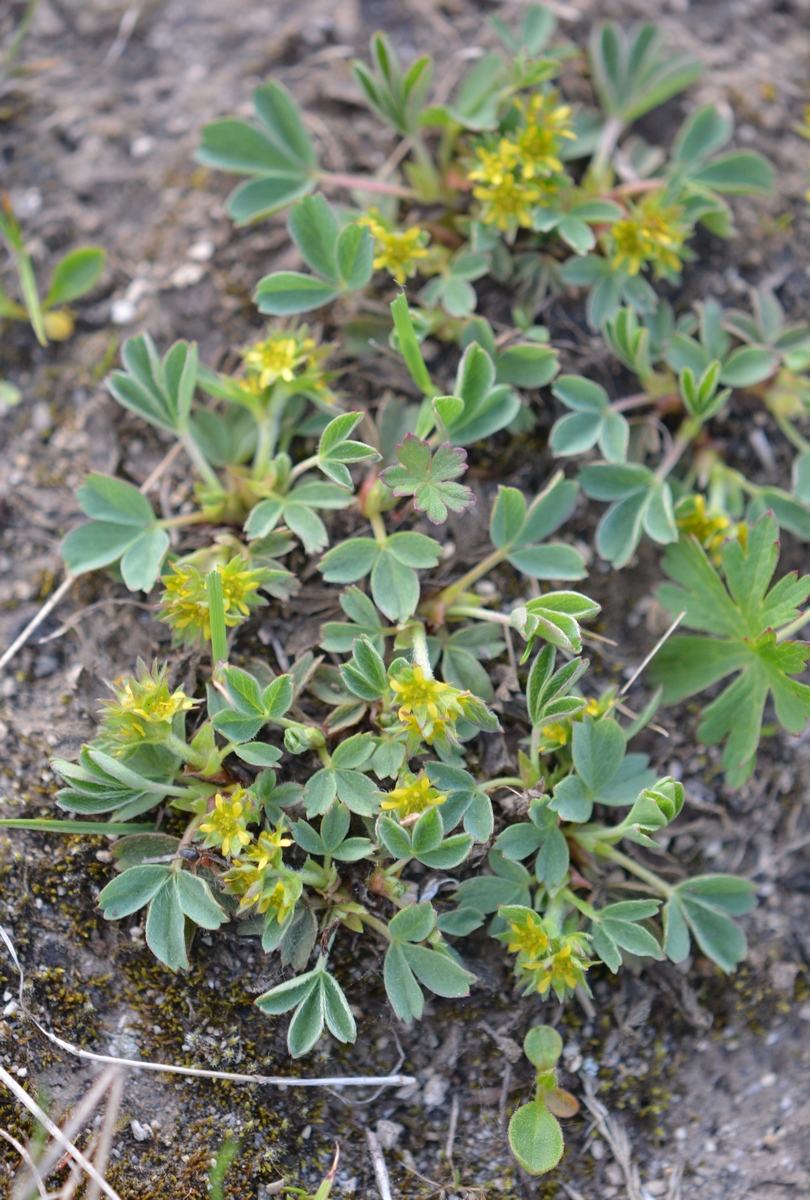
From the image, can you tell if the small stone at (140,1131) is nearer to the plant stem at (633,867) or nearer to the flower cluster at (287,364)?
the plant stem at (633,867)

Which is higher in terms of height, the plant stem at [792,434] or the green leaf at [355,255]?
the green leaf at [355,255]

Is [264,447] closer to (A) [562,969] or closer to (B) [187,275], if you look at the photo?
(B) [187,275]

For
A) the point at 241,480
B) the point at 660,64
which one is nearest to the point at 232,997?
the point at 241,480

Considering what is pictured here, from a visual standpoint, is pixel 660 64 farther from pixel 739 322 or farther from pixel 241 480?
pixel 241 480

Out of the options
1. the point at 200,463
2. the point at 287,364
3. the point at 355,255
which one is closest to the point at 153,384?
the point at 200,463

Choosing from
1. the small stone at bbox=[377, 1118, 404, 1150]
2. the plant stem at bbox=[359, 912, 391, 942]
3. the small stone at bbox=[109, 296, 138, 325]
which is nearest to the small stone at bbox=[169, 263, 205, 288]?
the small stone at bbox=[109, 296, 138, 325]

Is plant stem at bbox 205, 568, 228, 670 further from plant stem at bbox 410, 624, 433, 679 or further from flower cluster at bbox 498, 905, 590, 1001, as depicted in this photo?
flower cluster at bbox 498, 905, 590, 1001

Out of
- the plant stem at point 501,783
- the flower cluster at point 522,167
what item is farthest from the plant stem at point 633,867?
the flower cluster at point 522,167
